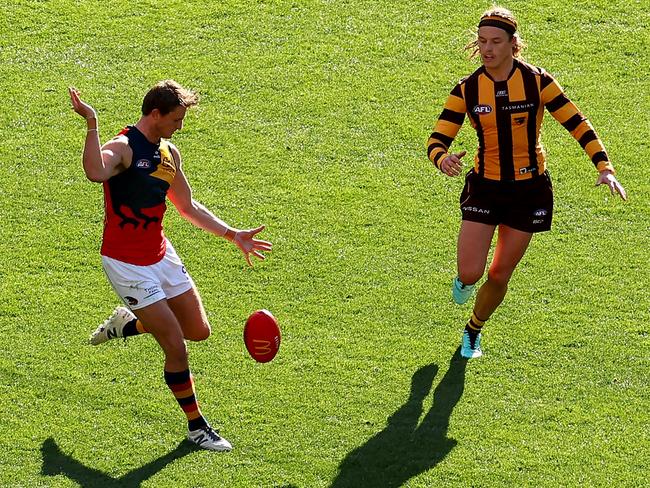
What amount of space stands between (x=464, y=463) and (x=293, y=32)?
6499 mm

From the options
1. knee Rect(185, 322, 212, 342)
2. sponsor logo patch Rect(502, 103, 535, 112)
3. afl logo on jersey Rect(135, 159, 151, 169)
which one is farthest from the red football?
sponsor logo patch Rect(502, 103, 535, 112)

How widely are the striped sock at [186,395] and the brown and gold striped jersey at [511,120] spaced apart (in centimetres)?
236

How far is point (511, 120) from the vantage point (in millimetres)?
8453

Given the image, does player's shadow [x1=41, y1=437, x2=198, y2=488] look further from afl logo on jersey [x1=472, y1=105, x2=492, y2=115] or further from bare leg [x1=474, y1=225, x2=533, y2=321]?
afl logo on jersey [x1=472, y1=105, x2=492, y2=115]

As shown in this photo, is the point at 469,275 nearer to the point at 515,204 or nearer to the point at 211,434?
the point at 515,204

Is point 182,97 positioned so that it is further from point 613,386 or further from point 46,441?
point 613,386

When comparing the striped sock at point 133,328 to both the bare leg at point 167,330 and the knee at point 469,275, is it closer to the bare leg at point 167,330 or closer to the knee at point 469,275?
the bare leg at point 167,330

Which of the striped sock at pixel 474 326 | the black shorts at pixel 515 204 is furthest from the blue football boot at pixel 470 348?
the black shorts at pixel 515 204

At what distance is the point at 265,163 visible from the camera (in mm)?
11281

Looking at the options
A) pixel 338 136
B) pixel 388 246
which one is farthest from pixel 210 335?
pixel 338 136

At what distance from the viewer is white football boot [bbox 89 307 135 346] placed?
8.86m

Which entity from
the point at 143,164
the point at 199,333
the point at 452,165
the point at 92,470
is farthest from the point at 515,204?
the point at 92,470

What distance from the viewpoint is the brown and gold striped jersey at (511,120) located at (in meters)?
8.42

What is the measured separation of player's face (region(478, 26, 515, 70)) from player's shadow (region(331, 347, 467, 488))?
238 centimetres
